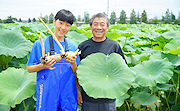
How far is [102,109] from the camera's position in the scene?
1.75 m

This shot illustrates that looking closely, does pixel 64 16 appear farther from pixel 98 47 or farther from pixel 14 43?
pixel 14 43

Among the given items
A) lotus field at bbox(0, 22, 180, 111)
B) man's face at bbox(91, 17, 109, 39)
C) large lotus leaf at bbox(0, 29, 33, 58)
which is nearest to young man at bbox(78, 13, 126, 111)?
man's face at bbox(91, 17, 109, 39)

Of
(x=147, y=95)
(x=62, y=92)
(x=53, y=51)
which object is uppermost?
(x=53, y=51)

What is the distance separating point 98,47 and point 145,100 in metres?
1.13

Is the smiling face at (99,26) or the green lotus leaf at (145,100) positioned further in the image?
the green lotus leaf at (145,100)

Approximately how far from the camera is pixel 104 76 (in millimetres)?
1577

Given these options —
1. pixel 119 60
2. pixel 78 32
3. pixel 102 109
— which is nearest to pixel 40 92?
pixel 102 109

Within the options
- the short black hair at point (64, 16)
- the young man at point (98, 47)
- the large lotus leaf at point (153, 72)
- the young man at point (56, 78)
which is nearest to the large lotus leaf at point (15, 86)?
the young man at point (56, 78)

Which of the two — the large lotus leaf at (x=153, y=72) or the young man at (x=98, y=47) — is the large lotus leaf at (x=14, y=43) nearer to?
the young man at (x=98, y=47)

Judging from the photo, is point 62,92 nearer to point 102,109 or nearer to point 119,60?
point 102,109

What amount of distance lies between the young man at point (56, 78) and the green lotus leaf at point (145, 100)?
1076mm

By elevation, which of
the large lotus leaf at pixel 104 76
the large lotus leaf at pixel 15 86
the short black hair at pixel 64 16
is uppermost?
the short black hair at pixel 64 16

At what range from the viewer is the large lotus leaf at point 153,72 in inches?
77.0

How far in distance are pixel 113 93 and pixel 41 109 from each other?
672 millimetres
